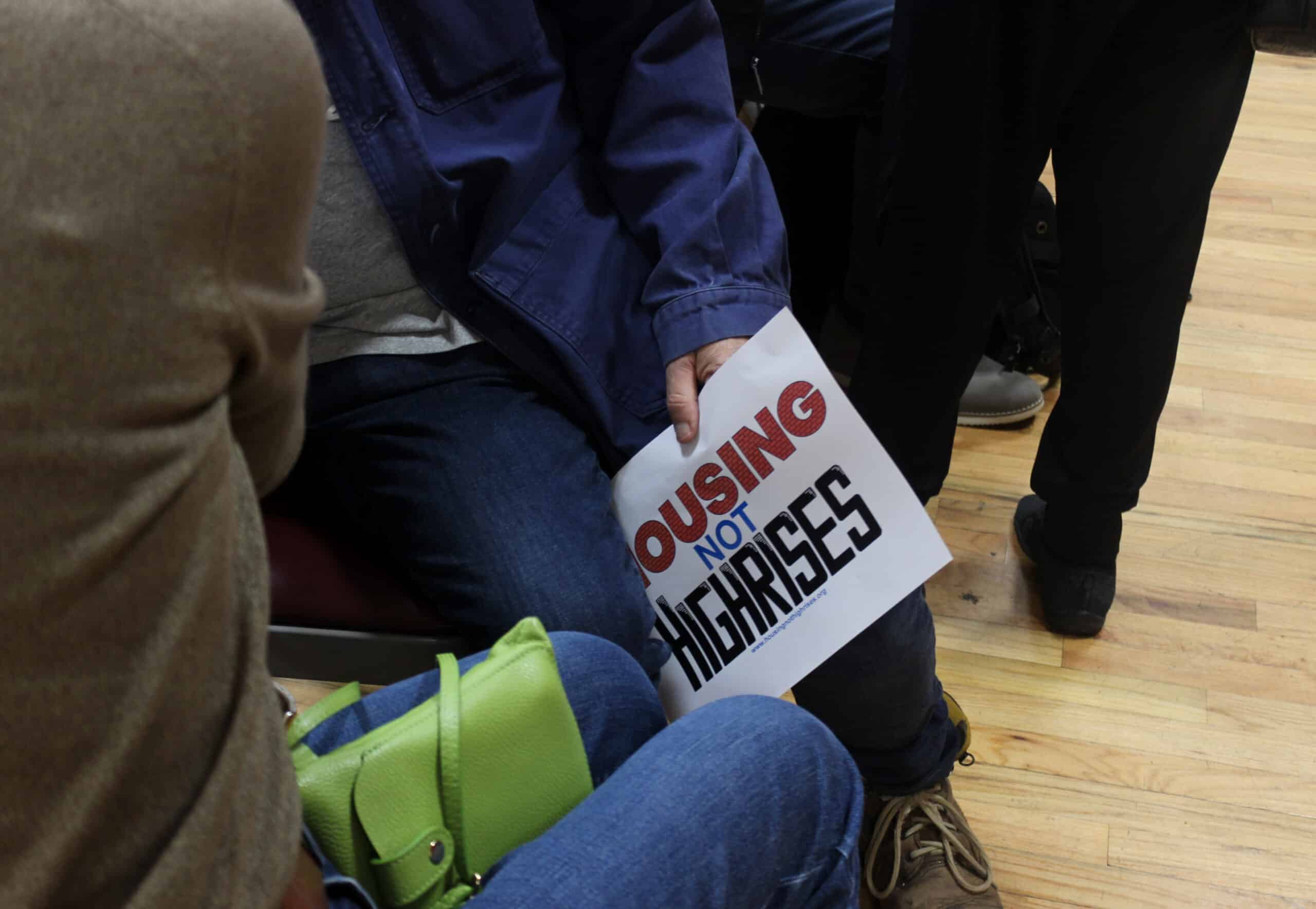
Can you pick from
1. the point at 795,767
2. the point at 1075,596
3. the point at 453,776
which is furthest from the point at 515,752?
the point at 1075,596

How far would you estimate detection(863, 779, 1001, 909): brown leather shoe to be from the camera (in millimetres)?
1042

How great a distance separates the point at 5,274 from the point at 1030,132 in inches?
39.3

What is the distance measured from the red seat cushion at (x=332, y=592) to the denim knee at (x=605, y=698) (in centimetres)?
15

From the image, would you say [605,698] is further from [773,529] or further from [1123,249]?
[1123,249]

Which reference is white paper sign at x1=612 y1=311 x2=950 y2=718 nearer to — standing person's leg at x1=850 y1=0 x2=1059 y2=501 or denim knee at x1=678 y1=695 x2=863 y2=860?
denim knee at x1=678 y1=695 x2=863 y2=860

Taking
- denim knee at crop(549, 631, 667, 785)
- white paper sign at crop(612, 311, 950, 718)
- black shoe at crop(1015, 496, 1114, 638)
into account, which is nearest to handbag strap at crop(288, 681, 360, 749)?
denim knee at crop(549, 631, 667, 785)

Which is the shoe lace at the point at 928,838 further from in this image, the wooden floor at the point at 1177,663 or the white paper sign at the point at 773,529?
the white paper sign at the point at 773,529

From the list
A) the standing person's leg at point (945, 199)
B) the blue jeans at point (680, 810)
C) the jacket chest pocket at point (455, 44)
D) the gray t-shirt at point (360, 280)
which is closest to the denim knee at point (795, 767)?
the blue jeans at point (680, 810)

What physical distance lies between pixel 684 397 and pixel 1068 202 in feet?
1.82

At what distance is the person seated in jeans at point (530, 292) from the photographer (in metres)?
0.81

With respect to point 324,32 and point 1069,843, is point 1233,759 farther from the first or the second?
point 324,32

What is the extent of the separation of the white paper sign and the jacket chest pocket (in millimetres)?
303

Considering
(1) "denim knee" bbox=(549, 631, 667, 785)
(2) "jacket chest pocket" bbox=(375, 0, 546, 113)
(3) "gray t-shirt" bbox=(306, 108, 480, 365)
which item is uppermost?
(2) "jacket chest pocket" bbox=(375, 0, 546, 113)

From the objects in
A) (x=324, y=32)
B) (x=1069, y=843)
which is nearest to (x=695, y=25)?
(x=324, y=32)
